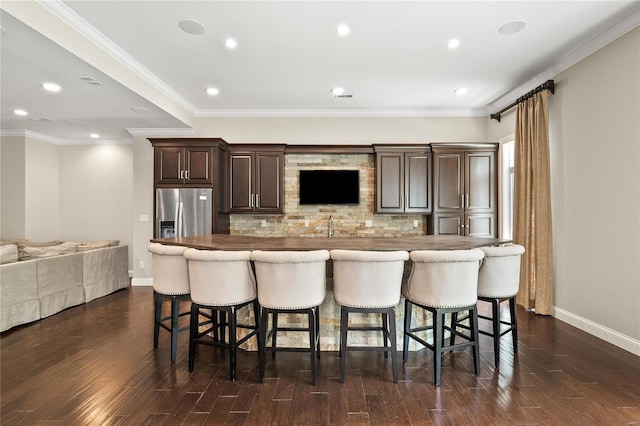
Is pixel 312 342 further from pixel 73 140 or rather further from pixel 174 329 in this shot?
pixel 73 140

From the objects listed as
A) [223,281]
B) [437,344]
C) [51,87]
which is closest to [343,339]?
[437,344]

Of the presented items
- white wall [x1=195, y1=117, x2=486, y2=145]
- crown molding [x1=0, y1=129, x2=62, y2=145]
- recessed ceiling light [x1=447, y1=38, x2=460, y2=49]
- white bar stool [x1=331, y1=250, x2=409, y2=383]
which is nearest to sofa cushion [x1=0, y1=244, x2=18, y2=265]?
white wall [x1=195, y1=117, x2=486, y2=145]

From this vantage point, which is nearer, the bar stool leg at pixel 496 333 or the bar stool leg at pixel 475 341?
the bar stool leg at pixel 475 341

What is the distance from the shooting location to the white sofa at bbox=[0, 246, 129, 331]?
11.2 ft

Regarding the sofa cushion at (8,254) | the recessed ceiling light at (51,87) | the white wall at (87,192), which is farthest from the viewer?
the white wall at (87,192)

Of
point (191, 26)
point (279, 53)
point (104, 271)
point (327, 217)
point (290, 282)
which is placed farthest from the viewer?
point (327, 217)

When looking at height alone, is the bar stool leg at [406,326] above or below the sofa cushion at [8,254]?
below

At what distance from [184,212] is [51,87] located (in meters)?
2.20

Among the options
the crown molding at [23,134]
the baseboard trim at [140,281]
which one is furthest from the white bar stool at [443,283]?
the crown molding at [23,134]

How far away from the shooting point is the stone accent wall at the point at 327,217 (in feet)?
17.9

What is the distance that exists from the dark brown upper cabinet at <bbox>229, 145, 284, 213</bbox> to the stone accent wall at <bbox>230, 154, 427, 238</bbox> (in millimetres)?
246

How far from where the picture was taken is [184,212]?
16.0 feet

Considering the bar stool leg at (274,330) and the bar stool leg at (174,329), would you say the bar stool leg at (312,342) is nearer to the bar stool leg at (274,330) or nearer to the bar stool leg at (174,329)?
the bar stool leg at (274,330)

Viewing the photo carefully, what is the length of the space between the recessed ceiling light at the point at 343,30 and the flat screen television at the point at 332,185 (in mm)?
2543
